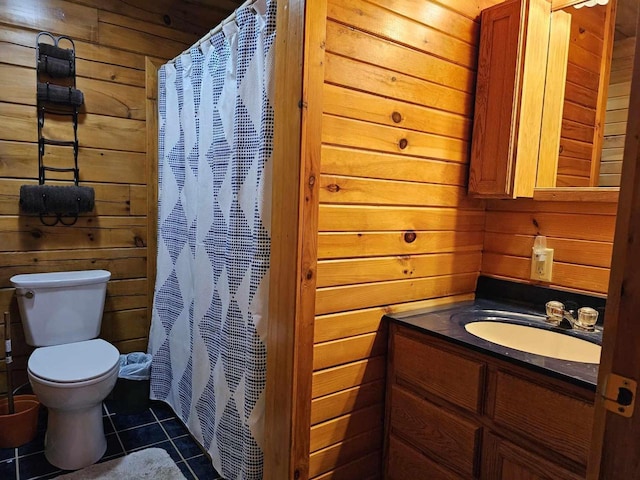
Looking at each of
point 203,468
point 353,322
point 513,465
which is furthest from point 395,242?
point 203,468

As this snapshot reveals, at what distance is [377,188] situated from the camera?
60.0 inches

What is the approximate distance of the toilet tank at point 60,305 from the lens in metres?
A: 2.07

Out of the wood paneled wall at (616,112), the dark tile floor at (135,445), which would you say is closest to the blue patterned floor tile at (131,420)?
the dark tile floor at (135,445)

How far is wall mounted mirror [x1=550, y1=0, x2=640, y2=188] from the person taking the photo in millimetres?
1525

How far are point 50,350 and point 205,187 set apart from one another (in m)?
1.08

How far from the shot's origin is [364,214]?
1.50 m

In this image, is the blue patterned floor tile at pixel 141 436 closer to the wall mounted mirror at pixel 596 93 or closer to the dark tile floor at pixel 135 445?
the dark tile floor at pixel 135 445

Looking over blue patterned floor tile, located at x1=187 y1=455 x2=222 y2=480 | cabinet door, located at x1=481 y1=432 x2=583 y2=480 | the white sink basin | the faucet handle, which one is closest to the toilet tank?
blue patterned floor tile, located at x1=187 y1=455 x2=222 y2=480

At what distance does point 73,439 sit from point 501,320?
73.7 inches

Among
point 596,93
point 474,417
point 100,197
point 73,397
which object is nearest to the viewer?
point 474,417

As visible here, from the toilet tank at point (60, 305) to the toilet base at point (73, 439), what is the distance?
0.39m

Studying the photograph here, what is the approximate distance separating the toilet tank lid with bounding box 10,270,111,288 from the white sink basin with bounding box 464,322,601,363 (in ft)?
6.02

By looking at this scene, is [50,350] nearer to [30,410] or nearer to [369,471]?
[30,410]

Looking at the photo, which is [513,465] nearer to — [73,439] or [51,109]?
[73,439]
